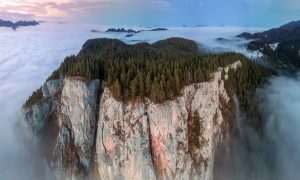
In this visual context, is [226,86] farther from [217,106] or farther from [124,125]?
[124,125]

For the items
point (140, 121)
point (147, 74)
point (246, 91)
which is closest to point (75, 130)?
point (140, 121)

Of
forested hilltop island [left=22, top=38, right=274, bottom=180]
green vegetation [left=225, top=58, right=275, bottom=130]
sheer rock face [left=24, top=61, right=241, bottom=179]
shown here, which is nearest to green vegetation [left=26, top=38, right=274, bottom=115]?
forested hilltop island [left=22, top=38, right=274, bottom=180]

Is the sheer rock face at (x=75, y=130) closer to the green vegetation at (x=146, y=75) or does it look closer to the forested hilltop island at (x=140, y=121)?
the forested hilltop island at (x=140, y=121)

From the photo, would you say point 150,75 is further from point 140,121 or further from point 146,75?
point 140,121

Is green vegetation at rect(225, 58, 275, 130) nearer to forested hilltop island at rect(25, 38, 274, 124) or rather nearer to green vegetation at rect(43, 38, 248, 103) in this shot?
forested hilltop island at rect(25, 38, 274, 124)

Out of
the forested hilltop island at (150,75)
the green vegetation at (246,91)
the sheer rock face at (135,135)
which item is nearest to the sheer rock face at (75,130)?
the sheer rock face at (135,135)
